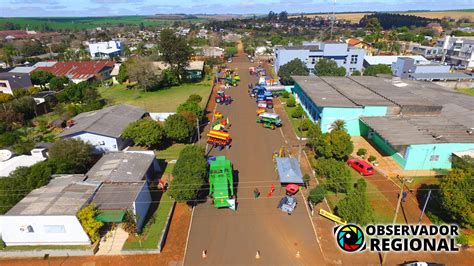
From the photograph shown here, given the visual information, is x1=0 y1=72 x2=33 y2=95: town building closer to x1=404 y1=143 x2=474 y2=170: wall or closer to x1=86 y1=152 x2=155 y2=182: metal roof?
x1=86 y1=152 x2=155 y2=182: metal roof

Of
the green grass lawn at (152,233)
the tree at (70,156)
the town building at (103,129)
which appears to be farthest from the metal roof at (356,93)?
the tree at (70,156)

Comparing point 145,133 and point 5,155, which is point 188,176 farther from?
point 5,155

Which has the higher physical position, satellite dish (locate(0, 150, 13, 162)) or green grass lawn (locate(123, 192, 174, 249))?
satellite dish (locate(0, 150, 13, 162))

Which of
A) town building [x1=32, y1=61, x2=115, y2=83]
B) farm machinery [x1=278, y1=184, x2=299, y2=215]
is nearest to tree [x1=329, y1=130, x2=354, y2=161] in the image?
farm machinery [x1=278, y1=184, x2=299, y2=215]

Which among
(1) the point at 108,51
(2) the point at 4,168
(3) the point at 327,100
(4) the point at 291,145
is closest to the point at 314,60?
(3) the point at 327,100

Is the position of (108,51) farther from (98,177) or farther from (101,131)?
(98,177)

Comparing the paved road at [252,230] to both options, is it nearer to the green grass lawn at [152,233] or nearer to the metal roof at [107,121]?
the green grass lawn at [152,233]
